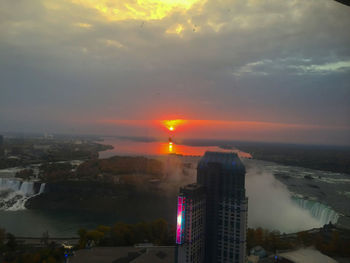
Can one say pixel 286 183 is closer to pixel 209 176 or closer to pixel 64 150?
pixel 209 176

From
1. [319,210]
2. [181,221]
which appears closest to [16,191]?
[181,221]

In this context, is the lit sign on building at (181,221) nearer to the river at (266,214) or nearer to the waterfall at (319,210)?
the river at (266,214)

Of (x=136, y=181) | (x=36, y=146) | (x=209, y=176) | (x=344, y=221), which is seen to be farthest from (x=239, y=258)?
(x=36, y=146)

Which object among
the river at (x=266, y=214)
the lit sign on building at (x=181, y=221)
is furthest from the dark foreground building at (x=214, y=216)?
the river at (x=266, y=214)

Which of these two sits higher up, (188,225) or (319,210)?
(188,225)

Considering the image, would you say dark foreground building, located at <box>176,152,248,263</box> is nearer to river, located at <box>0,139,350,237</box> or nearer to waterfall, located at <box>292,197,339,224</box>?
river, located at <box>0,139,350,237</box>

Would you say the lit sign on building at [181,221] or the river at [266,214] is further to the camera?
the river at [266,214]

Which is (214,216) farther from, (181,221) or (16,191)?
(16,191)
